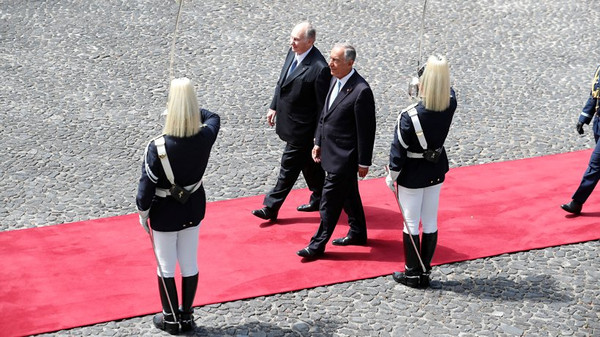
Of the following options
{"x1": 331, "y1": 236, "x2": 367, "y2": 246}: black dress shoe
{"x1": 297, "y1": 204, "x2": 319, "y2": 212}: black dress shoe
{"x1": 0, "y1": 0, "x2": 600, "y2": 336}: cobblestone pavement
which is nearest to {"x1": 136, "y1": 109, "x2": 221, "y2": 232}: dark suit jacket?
{"x1": 0, "y1": 0, "x2": 600, "y2": 336}: cobblestone pavement

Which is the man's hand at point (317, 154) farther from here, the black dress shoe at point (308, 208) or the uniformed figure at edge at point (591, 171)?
the uniformed figure at edge at point (591, 171)

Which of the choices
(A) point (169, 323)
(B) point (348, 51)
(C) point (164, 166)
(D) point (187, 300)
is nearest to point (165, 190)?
(C) point (164, 166)

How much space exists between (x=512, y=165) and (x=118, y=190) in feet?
13.0

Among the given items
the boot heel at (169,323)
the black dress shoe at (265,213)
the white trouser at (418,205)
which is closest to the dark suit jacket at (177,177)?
the boot heel at (169,323)

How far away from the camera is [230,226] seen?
28.2 feet

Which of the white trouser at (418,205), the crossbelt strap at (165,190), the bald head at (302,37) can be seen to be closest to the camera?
the crossbelt strap at (165,190)

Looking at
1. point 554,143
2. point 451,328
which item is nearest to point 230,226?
point 451,328

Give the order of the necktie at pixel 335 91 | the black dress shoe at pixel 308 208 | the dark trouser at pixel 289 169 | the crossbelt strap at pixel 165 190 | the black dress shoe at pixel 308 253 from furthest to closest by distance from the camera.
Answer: the black dress shoe at pixel 308 208 < the dark trouser at pixel 289 169 < the black dress shoe at pixel 308 253 < the necktie at pixel 335 91 < the crossbelt strap at pixel 165 190

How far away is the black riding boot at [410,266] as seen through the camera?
7480mm

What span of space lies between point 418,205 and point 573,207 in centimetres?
214

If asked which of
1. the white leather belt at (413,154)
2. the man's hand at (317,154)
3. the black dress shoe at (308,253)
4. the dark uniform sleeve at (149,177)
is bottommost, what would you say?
the black dress shoe at (308,253)

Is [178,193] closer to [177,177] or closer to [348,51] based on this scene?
[177,177]

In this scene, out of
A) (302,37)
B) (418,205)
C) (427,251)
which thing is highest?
(302,37)

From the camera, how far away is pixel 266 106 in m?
11.4
